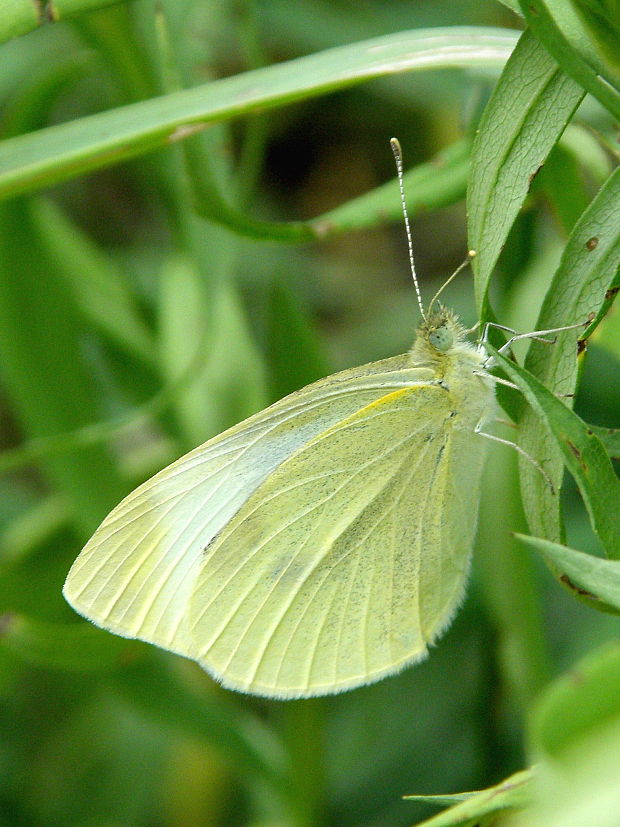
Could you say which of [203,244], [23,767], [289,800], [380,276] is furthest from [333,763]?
[380,276]

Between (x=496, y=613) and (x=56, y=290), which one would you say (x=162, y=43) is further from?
(x=496, y=613)

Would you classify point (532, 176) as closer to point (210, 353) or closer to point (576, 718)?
point (576, 718)

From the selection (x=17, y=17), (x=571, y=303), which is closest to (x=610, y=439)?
(x=571, y=303)

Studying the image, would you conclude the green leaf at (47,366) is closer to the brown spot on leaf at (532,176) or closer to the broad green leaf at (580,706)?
the brown spot on leaf at (532,176)

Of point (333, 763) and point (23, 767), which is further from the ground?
point (23, 767)

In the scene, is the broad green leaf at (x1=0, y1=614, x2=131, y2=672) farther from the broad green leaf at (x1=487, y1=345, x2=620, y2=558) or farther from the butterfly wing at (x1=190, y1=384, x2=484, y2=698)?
the broad green leaf at (x1=487, y1=345, x2=620, y2=558)

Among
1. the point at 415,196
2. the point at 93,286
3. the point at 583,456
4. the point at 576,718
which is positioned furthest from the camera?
the point at 93,286
